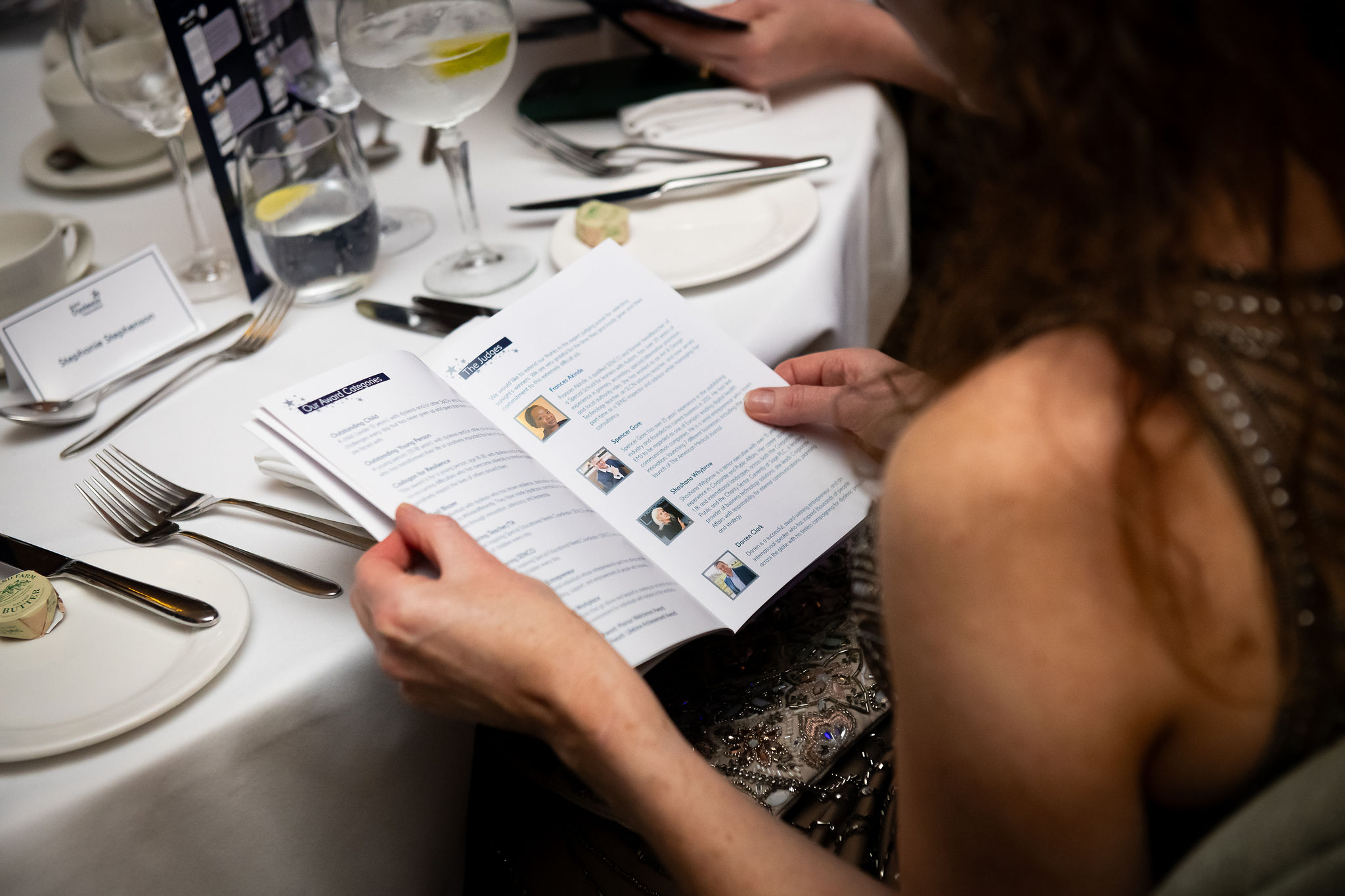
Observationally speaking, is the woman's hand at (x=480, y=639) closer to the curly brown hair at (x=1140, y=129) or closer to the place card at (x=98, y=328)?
the curly brown hair at (x=1140, y=129)

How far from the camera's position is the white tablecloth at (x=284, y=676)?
60 centimetres

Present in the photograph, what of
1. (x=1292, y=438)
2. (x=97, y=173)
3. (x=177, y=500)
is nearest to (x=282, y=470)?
(x=177, y=500)

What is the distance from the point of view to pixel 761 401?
845 mm

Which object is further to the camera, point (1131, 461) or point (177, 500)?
point (177, 500)

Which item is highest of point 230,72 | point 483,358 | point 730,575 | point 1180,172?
point 1180,172

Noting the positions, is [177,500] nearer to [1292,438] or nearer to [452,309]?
[452,309]

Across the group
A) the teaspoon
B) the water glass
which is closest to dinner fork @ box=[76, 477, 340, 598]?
the teaspoon

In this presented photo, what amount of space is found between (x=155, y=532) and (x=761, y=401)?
0.49 meters

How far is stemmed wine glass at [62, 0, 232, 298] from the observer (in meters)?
1.06

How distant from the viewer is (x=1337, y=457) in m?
0.44

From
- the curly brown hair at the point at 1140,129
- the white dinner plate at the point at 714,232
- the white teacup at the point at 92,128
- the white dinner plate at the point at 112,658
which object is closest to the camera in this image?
the curly brown hair at the point at 1140,129

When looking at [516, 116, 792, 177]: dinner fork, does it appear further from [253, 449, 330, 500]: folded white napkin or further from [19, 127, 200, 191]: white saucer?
[253, 449, 330, 500]: folded white napkin

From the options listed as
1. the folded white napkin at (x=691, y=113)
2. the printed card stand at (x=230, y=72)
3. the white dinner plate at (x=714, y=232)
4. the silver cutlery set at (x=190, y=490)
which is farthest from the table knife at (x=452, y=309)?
the folded white napkin at (x=691, y=113)

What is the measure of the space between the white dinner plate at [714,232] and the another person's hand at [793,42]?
0.79 ft
